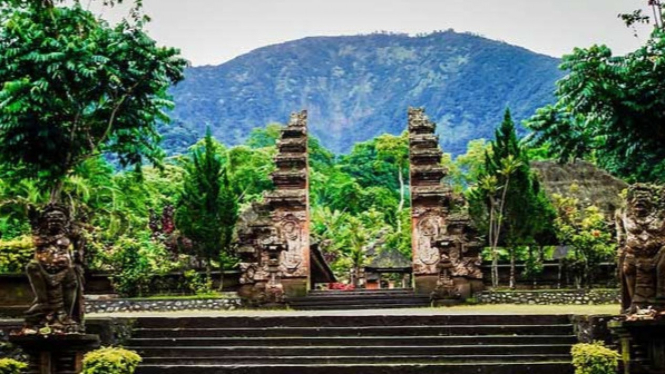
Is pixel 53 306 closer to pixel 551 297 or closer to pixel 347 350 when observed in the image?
pixel 347 350

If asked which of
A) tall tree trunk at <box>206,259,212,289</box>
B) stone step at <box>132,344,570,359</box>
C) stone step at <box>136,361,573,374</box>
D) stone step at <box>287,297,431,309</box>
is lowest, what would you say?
stone step at <box>136,361,573,374</box>

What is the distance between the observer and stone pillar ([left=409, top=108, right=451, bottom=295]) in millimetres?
18922

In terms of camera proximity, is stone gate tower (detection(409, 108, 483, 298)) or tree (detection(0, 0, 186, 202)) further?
stone gate tower (detection(409, 108, 483, 298))

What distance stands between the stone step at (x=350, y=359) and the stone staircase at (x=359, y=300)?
593cm

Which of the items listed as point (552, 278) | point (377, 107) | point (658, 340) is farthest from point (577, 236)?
point (377, 107)

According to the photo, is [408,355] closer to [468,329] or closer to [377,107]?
[468,329]

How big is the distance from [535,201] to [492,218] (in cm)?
116

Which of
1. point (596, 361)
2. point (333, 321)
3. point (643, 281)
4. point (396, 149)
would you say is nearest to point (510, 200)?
point (333, 321)

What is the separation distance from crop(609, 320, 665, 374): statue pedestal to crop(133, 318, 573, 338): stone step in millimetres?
2297

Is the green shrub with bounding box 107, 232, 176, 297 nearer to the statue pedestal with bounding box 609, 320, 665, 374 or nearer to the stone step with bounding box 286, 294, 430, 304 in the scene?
the stone step with bounding box 286, 294, 430, 304

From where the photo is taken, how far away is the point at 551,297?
692 inches

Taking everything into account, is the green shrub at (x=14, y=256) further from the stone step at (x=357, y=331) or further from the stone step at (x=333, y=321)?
the stone step at (x=357, y=331)

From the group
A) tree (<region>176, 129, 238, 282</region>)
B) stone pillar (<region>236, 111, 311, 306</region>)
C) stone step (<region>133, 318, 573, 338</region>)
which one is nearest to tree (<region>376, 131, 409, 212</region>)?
tree (<region>176, 129, 238, 282</region>)

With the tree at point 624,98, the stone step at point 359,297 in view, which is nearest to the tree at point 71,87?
the stone step at point 359,297
